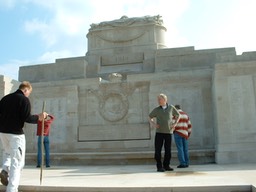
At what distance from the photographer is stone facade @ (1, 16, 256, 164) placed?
997cm

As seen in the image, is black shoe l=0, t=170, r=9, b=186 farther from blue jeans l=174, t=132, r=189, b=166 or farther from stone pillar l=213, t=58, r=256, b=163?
stone pillar l=213, t=58, r=256, b=163

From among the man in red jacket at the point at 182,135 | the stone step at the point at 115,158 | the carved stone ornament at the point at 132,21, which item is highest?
the carved stone ornament at the point at 132,21

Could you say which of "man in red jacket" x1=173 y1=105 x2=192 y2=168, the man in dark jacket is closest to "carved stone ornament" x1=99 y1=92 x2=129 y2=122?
"man in red jacket" x1=173 y1=105 x2=192 y2=168

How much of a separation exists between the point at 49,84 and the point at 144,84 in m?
3.90

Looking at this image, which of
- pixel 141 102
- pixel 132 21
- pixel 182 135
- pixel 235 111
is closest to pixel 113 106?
pixel 141 102

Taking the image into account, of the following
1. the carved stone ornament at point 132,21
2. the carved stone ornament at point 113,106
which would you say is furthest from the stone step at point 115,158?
the carved stone ornament at point 132,21

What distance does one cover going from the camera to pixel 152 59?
14.7 meters

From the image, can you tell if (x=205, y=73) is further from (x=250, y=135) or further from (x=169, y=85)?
(x=250, y=135)

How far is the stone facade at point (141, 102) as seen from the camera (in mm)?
9969

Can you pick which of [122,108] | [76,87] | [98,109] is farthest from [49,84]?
[122,108]

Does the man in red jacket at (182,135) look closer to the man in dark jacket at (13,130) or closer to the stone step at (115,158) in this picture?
the stone step at (115,158)

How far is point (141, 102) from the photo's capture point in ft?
39.7

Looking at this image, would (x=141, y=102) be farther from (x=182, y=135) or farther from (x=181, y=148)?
(x=181, y=148)

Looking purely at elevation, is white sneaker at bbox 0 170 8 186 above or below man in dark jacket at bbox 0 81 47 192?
below
